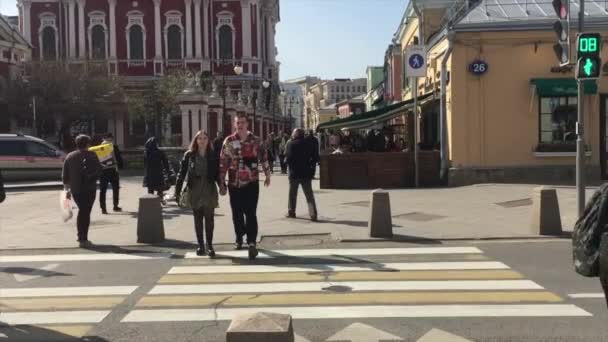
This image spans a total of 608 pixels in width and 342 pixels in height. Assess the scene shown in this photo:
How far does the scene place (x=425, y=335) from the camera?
18.0 feet

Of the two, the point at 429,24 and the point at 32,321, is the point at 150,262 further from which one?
the point at 429,24

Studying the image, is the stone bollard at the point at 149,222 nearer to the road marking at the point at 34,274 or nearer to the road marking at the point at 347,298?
the road marking at the point at 34,274

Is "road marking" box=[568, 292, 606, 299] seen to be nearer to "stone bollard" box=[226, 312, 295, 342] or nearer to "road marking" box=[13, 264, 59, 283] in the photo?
"stone bollard" box=[226, 312, 295, 342]

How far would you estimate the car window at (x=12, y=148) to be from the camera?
23766 millimetres

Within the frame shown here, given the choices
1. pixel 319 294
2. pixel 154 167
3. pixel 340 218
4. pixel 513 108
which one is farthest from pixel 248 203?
pixel 513 108

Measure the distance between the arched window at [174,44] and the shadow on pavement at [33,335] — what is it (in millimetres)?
55857

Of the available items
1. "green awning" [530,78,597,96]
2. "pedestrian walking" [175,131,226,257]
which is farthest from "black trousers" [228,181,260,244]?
"green awning" [530,78,597,96]

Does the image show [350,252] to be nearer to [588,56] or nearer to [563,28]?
[588,56]

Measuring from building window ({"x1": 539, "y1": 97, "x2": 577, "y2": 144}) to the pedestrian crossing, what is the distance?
34.8 ft

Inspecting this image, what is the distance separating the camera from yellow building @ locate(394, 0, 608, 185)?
1847 cm

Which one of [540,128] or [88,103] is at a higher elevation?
[88,103]

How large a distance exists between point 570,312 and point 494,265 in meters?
2.30

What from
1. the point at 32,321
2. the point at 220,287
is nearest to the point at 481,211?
the point at 220,287

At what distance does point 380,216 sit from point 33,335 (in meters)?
6.13
